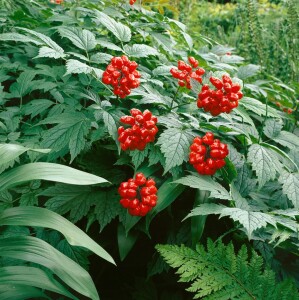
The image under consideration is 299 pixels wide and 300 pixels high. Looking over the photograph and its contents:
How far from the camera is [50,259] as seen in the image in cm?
131

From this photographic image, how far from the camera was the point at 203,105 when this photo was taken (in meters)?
1.79

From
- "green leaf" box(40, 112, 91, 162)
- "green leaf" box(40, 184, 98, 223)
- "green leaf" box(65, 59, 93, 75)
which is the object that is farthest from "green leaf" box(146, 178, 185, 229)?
"green leaf" box(65, 59, 93, 75)

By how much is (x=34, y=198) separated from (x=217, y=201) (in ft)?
2.62

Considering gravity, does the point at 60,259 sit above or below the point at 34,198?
above

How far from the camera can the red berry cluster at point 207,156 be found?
5.34 feet

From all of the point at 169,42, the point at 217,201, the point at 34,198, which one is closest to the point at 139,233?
the point at 217,201

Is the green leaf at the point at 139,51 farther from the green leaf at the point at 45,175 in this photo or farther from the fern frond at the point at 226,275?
the fern frond at the point at 226,275

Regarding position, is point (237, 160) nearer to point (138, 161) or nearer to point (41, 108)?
point (138, 161)

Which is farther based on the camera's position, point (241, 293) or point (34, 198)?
point (34, 198)

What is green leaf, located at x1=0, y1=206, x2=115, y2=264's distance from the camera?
128 centimetres

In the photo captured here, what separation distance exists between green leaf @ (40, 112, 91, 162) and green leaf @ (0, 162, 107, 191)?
29 cm

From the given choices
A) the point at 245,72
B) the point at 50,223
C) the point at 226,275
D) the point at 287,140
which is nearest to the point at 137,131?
the point at 50,223

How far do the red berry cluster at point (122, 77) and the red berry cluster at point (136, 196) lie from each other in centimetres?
41

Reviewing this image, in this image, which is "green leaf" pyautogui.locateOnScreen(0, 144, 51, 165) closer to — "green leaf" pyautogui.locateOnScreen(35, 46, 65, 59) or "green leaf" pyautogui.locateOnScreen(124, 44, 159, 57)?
"green leaf" pyautogui.locateOnScreen(35, 46, 65, 59)
